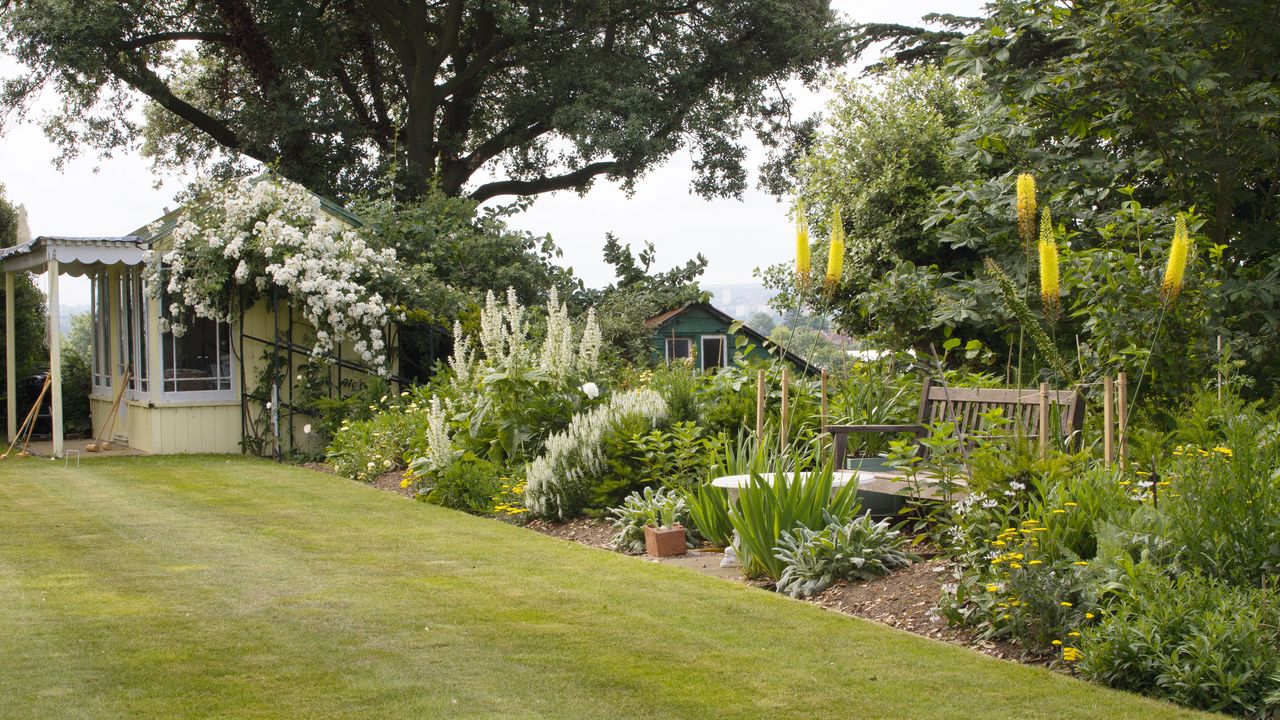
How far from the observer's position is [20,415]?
Result: 669 inches

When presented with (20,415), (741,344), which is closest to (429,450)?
(741,344)

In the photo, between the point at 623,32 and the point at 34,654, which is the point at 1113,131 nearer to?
the point at 34,654

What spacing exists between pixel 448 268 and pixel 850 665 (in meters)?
12.4

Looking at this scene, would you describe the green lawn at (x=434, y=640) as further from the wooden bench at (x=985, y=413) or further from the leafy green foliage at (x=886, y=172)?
the leafy green foliage at (x=886, y=172)

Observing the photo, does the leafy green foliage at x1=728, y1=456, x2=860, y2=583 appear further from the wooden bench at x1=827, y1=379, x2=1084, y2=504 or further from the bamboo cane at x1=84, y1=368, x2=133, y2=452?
the bamboo cane at x1=84, y1=368, x2=133, y2=452

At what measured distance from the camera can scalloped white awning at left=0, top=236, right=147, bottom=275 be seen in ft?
42.6

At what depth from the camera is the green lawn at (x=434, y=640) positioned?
13.8ft

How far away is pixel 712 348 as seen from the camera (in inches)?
937

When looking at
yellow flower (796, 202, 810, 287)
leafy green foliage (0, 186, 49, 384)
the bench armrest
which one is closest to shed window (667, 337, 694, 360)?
leafy green foliage (0, 186, 49, 384)

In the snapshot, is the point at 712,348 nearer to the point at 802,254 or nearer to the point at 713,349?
the point at 713,349

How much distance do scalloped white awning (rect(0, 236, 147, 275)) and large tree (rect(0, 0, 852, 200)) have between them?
573 cm

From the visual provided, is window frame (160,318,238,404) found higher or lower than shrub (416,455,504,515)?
higher

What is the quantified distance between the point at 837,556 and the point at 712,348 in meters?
17.7

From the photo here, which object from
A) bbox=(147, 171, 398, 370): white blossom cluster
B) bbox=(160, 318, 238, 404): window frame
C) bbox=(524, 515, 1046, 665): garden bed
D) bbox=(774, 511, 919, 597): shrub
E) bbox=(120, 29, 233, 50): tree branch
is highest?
bbox=(120, 29, 233, 50): tree branch
